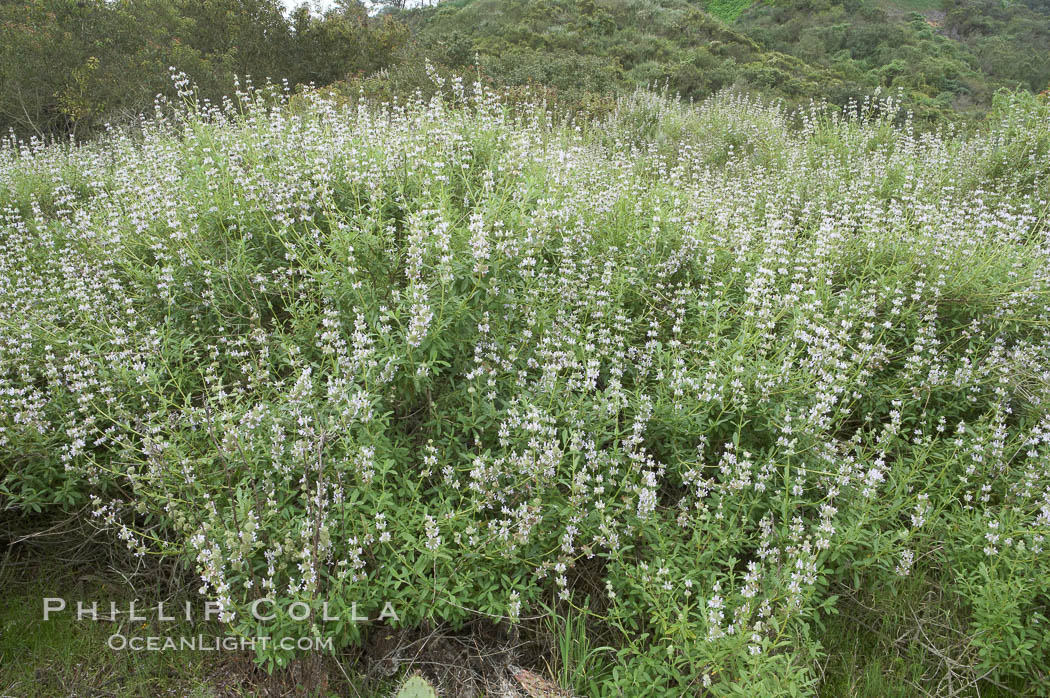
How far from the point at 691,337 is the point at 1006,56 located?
26036 mm

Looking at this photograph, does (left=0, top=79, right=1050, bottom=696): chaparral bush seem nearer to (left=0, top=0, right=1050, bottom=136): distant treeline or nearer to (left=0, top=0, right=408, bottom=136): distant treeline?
(left=0, top=0, right=1050, bottom=136): distant treeline

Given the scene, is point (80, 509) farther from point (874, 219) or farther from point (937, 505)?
point (874, 219)

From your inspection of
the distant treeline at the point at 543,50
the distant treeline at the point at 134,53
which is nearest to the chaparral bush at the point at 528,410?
the distant treeline at the point at 543,50

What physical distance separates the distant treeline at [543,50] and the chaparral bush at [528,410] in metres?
3.01

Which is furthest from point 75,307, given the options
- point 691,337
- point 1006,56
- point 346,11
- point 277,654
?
point 1006,56

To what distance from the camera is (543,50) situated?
19.8m

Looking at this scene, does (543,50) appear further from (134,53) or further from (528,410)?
(528,410)

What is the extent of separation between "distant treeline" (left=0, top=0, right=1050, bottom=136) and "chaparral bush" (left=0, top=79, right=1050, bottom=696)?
301 cm

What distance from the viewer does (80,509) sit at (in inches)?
131

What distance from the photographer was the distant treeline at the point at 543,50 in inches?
497

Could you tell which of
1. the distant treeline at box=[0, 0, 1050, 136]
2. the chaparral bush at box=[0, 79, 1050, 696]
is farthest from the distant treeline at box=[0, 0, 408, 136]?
the chaparral bush at box=[0, 79, 1050, 696]

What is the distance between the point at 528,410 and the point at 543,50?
19.3 meters

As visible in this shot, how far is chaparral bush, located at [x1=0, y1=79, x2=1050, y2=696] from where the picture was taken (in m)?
2.69

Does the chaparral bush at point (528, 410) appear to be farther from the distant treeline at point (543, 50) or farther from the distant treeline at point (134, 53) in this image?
the distant treeline at point (134, 53)
